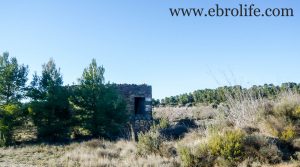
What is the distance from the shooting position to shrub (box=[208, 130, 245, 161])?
30.5 ft

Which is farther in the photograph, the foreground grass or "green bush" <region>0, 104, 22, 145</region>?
"green bush" <region>0, 104, 22, 145</region>

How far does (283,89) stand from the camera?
1322 centimetres

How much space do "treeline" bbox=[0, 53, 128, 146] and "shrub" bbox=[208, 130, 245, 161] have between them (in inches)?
478

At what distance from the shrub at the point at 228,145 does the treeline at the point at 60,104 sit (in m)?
12.1

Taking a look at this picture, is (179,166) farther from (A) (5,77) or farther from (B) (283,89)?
(A) (5,77)

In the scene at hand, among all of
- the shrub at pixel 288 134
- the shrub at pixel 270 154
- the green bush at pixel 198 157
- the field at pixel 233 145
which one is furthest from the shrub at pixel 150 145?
the shrub at pixel 288 134

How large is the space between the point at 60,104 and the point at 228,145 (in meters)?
14.3

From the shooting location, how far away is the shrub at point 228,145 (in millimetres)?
9297

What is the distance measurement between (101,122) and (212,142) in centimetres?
1225

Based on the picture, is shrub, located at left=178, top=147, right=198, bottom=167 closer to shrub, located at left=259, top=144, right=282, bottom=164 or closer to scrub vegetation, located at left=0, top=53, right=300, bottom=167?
scrub vegetation, located at left=0, top=53, right=300, bottom=167

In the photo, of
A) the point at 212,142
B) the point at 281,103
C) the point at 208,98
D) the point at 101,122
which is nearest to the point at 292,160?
the point at 212,142

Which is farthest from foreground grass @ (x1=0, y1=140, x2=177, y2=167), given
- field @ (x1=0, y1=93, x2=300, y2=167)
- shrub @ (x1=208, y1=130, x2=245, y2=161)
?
shrub @ (x1=208, y1=130, x2=245, y2=161)

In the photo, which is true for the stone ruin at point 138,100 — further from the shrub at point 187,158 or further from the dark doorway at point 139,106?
the shrub at point 187,158

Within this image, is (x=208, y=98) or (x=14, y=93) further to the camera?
(x=208, y=98)
